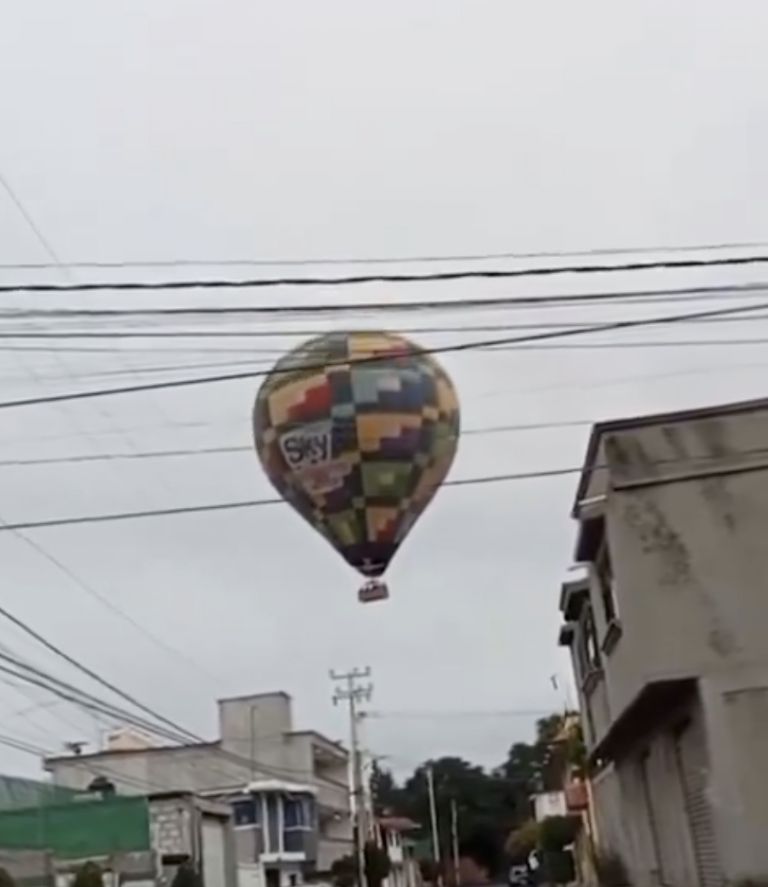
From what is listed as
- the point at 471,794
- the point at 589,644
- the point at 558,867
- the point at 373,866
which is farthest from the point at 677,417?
the point at 471,794

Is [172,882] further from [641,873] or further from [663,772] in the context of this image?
[663,772]

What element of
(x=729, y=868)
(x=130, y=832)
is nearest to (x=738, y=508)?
(x=729, y=868)

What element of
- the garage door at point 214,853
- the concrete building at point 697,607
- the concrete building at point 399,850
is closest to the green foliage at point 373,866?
the concrete building at point 399,850

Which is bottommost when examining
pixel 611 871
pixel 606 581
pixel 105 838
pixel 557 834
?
pixel 611 871

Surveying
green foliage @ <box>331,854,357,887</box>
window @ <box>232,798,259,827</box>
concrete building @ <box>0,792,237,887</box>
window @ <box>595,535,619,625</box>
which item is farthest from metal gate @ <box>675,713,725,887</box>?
window @ <box>232,798,259,827</box>

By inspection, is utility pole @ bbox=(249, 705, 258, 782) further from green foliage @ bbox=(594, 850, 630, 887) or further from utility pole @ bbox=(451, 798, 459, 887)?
utility pole @ bbox=(451, 798, 459, 887)

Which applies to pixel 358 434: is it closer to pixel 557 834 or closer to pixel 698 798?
pixel 698 798
